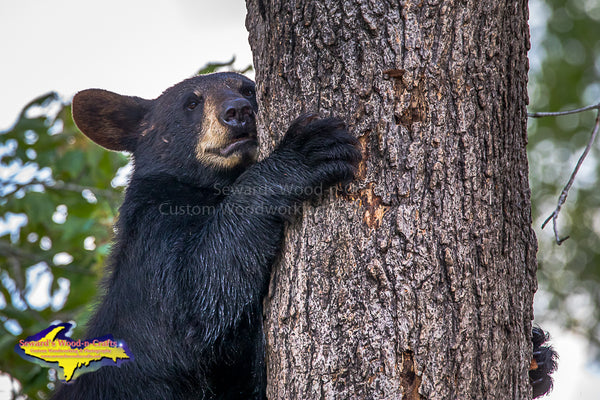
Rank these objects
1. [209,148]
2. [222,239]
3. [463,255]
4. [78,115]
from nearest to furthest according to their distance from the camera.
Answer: [463,255] → [222,239] → [209,148] → [78,115]

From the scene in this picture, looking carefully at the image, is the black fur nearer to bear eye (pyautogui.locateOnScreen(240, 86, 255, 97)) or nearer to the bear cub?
the bear cub

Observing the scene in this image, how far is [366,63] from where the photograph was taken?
9.00ft

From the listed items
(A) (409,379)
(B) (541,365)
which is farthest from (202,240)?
(B) (541,365)

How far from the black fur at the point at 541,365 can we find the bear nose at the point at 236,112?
2.68 meters

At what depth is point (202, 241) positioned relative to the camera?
353 cm

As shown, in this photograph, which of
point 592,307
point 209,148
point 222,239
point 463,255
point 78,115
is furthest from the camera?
point 592,307

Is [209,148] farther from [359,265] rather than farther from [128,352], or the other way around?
[359,265]

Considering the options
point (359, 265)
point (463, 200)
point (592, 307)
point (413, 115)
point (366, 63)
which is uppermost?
point (366, 63)

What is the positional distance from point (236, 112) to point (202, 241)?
3.53 ft

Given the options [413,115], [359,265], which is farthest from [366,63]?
[359,265]

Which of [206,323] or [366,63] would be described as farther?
[206,323]

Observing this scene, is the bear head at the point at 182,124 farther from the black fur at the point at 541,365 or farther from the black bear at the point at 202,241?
the black fur at the point at 541,365

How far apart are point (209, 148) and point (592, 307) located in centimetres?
1136

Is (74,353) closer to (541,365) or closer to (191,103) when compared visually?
(191,103)
